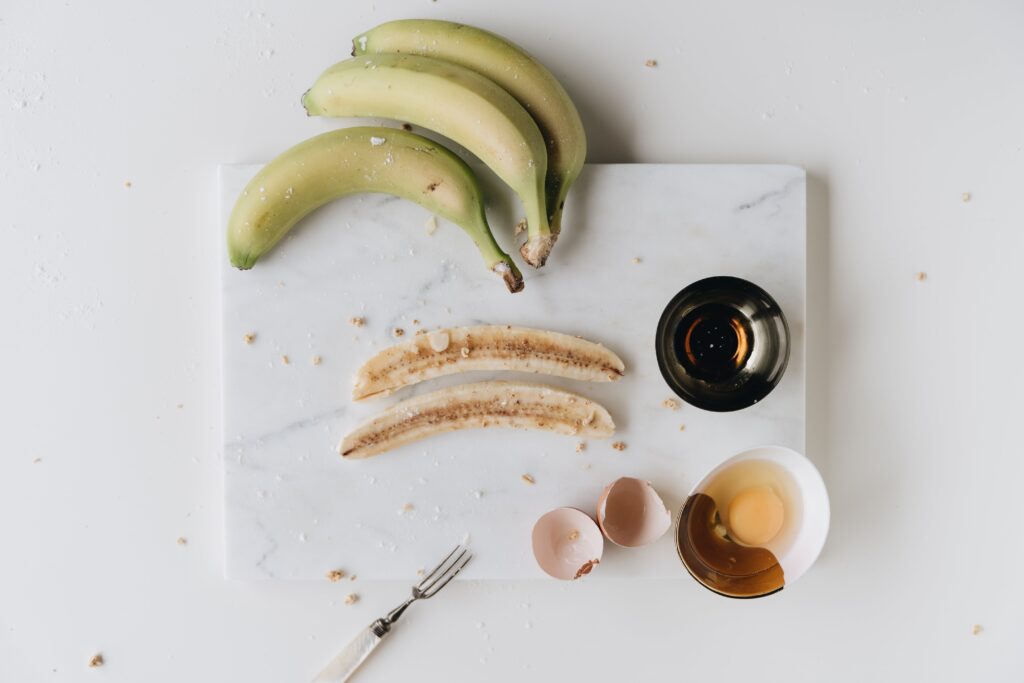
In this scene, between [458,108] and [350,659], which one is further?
[350,659]

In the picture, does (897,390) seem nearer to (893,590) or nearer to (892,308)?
(892,308)

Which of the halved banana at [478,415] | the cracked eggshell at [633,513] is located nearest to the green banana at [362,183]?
the halved banana at [478,415]

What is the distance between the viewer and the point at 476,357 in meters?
0.93

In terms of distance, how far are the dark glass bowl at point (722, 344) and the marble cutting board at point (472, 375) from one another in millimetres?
72

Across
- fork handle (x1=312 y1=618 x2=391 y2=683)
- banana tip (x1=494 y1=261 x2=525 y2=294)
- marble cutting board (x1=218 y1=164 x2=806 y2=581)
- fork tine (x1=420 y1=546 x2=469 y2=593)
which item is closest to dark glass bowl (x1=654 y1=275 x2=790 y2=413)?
marble cutting board (x1=218 y1=164 x2=806 y2=581)

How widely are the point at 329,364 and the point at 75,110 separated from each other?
1.67 ft

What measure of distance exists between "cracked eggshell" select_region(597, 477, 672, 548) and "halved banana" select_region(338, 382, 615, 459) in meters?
0.08

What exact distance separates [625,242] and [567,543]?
422mm

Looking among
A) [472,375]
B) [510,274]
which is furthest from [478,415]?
[510,274]

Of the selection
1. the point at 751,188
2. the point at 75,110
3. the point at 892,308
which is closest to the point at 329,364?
the point at 75,110

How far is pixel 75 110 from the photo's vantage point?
3.16 ft

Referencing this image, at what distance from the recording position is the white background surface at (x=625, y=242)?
3.15ft

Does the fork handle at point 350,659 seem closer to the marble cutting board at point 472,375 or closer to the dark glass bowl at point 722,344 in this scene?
the marble cutting board at point 472,375

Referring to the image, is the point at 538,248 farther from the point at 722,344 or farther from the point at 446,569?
the point at 446,569
